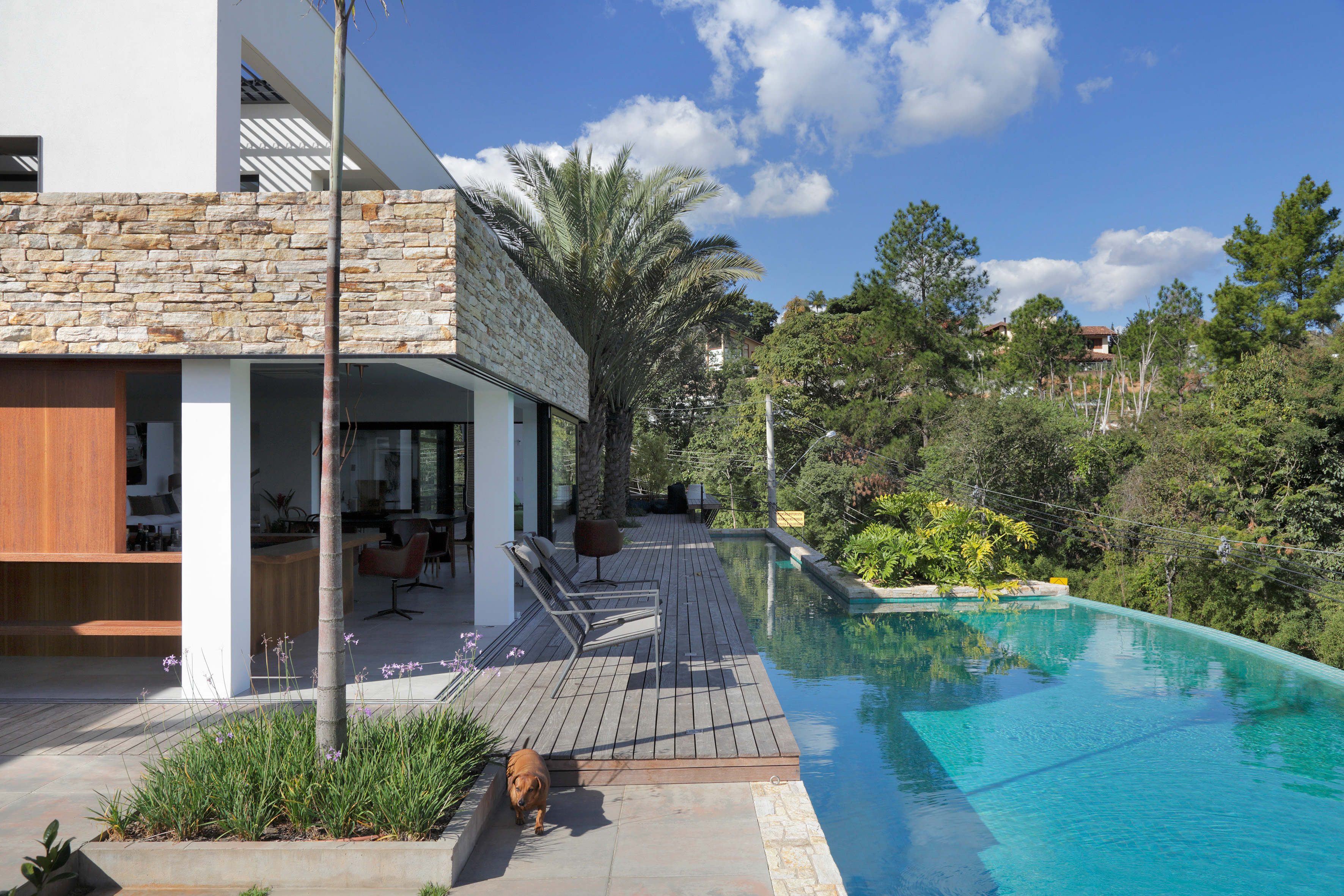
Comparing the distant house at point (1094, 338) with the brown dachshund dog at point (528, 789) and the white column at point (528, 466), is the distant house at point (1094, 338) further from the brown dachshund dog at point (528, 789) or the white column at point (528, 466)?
the brown dachshund dog at point (528, 789)

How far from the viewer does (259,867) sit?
9.08 ft

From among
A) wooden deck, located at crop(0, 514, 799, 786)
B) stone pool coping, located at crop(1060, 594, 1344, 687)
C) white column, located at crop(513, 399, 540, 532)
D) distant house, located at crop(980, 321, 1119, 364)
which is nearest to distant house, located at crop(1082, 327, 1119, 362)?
distant house, located at crop(980, 321, 1119, 364)

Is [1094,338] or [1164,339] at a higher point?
[1094,338]

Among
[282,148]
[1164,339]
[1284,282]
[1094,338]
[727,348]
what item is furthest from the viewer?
[1094,338]

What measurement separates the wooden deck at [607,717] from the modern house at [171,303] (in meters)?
0.50

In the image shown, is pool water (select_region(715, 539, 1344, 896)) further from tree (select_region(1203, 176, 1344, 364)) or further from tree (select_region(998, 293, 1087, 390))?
tree (select_region(998, 293, 1087, 390))

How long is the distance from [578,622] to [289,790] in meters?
2.28

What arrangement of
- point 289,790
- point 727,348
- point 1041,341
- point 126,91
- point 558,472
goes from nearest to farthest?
point 289,790, point 126,91, point 558,472, point 727,348, point 1041,341

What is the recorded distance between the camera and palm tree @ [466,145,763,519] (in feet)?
44.1

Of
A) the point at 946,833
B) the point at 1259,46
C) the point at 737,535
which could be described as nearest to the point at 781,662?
the point at 946,833

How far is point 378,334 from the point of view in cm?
491

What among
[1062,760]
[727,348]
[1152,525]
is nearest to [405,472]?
[1062,760]

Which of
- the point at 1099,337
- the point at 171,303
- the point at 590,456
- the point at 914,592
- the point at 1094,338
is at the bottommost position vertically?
the point at 914,592

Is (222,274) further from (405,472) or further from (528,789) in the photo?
(405,472)
